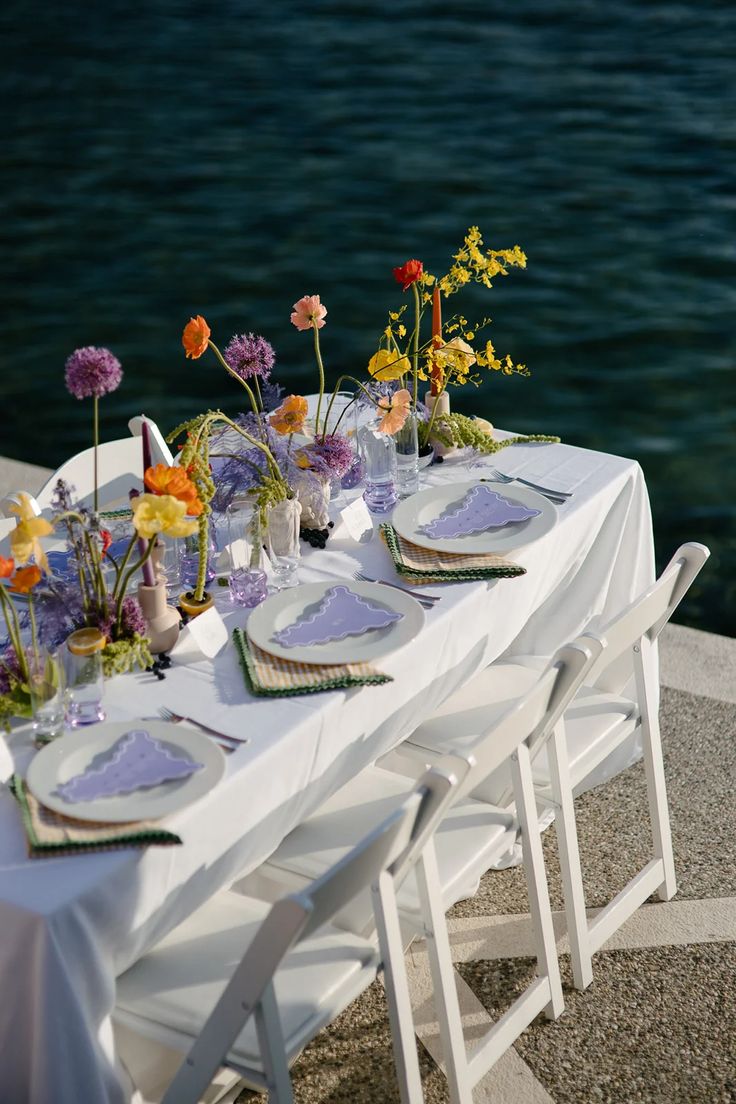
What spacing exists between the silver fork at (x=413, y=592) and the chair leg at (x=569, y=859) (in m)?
0.34

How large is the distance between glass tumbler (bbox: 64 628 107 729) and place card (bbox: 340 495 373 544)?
75cm

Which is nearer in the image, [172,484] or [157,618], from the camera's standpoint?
[172,484]

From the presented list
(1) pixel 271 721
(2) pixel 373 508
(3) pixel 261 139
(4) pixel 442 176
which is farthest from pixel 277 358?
(1) pixel 271 721

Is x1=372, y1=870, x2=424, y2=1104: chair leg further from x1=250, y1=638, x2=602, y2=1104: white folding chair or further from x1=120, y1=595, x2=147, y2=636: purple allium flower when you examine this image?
x1=120, y1=595, x2=147, y2=636: purple allium flower

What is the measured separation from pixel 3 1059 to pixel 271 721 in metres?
0.65

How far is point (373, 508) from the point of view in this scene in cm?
294

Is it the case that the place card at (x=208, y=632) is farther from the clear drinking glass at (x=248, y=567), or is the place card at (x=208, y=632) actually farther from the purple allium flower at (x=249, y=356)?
the purple allium flower at (x=249, y=356)

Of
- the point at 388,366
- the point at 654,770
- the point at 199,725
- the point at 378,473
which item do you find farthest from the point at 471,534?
the point at 199,725

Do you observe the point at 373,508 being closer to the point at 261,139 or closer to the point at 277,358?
the point at 277,358

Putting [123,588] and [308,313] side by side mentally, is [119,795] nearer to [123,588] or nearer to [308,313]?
[123,588]

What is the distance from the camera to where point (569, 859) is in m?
2.57

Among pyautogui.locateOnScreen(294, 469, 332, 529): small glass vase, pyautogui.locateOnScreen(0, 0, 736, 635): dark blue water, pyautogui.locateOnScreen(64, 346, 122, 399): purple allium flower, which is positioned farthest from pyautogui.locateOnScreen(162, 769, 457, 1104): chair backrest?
pyautogui.locateOnScreen(0, 0, 736, 635): dark blue water

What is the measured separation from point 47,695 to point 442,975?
2.62ft

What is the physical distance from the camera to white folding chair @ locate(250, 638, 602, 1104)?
214 cm
